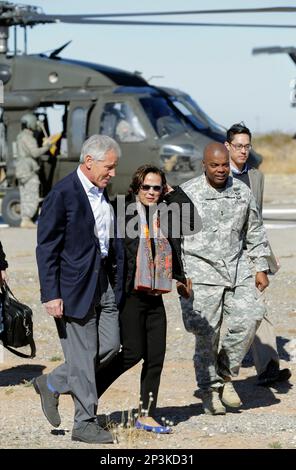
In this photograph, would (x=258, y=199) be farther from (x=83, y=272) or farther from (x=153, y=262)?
(x=83, y=272)

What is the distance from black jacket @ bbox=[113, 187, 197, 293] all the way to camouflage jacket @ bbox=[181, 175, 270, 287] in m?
0.10

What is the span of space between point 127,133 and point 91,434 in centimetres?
1241

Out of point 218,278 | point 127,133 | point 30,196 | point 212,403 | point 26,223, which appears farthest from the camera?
point 26,223

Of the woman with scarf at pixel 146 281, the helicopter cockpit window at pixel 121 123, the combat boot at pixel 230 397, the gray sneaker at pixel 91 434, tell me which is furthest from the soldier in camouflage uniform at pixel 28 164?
the gray sneaker at pixel 91 434

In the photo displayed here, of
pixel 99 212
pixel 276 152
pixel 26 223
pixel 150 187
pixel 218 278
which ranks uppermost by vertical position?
pixel 150 187

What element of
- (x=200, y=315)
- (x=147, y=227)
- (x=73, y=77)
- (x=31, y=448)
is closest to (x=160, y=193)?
(x=147, y=227)

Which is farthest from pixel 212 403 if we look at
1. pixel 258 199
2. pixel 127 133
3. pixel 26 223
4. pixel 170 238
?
pixel 26 223

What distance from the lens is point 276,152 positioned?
4972cm

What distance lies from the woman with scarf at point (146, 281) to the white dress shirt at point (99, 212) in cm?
16

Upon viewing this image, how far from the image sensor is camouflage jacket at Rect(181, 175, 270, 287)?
729 centimetres

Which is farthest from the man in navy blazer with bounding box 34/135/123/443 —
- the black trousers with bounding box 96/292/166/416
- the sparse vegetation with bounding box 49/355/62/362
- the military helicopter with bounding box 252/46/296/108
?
the military helicopter with bounding box 252/46/296/108

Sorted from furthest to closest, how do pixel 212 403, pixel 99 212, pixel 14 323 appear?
pixel 14 323, pixel 212 403, pixel 99 212

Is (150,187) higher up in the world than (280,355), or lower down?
higher up

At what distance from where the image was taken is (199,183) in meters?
7.38
